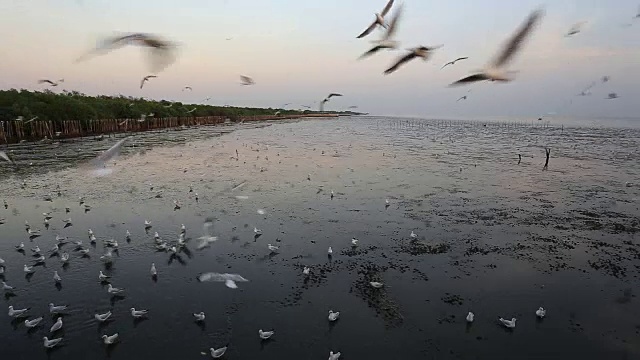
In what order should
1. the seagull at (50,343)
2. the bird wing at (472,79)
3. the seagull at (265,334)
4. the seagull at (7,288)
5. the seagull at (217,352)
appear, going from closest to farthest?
the bird wing at (472,79), the seagull at (217,352), the seagull at (50,343), the seagull at (265,334), the seagull at (7,288)

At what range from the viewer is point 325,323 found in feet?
24.1

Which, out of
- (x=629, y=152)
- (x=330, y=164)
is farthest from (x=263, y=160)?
(x=629, y=152)

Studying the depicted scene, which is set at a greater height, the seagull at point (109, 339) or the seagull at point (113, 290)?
the seagull at point (113, 290)

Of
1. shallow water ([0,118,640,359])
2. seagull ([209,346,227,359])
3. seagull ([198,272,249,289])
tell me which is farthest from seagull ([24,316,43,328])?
seagull ([209,346,227,359])

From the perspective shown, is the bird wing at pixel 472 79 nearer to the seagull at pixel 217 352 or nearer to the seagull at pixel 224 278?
the seagull at pixel 217 352

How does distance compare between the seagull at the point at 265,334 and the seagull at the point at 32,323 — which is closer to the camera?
the seagull at the point at 265,334

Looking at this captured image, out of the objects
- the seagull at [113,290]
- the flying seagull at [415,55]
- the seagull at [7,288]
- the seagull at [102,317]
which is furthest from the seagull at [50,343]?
the flying seagull at [415,55]

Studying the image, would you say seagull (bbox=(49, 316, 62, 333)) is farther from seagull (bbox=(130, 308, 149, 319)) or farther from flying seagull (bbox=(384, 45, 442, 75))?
flying seagull (bbox=(384, 45, 442, 75))

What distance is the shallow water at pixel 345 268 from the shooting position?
6871 millimetres

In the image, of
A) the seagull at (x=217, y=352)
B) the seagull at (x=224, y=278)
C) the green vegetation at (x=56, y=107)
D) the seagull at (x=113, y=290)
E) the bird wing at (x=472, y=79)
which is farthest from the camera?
the green vegetation at (x=56, y=107)

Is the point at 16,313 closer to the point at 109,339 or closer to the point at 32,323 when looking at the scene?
the point at 32,323

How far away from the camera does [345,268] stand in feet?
31.4

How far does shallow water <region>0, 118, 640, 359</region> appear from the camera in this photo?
22.5 feet

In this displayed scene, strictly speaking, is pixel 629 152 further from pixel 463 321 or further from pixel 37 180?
pixel 37 180
